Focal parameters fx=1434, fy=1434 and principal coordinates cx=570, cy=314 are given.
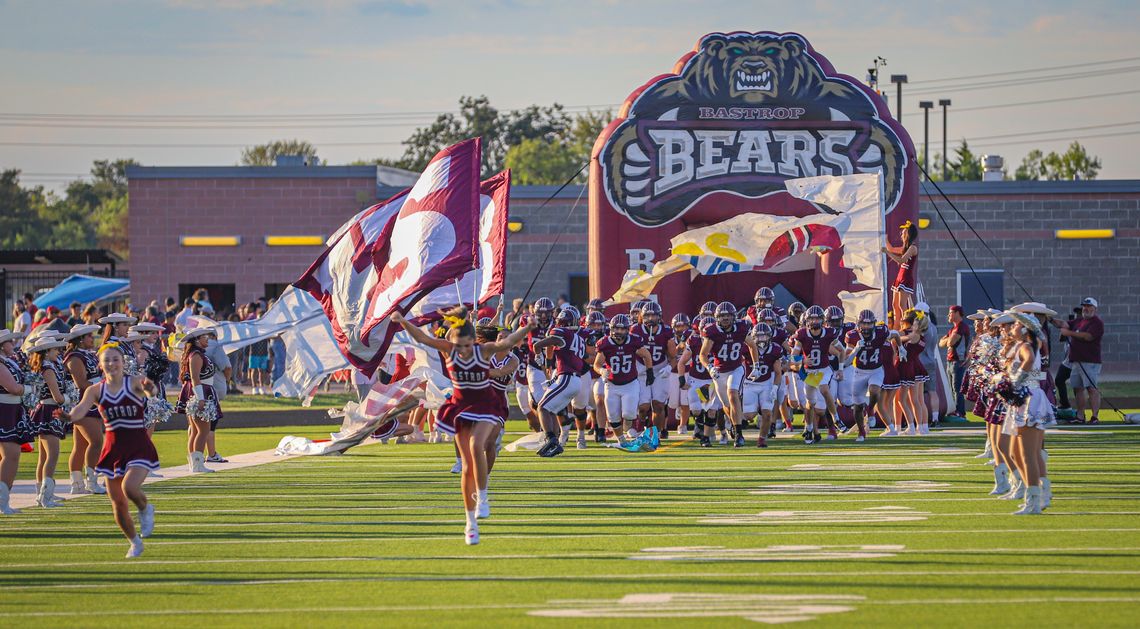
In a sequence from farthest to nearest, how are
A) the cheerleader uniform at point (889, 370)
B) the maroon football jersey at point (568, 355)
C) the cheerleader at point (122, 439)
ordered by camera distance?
1. the cheerleader uniform at point (889, 370)
2. the maroon football jersey at point (568, 355)
3. the cheerleader at point (122, 439)

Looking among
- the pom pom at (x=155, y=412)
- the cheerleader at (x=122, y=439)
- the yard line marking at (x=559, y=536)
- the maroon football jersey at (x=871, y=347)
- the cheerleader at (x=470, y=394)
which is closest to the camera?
the cheerleader at (x=122, y=439)

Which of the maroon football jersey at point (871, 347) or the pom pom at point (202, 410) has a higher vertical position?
the maroon football jersey at point (871, 347)

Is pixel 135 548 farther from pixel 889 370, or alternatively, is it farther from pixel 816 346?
pixel 889 370

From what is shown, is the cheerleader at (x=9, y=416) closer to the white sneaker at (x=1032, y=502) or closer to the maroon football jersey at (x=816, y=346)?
the white sneaker at (x=1032, y=502)

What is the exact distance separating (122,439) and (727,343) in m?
9.52

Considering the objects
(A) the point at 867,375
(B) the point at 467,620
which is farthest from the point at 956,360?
(B) the point at 467,620

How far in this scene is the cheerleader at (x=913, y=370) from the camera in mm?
20094

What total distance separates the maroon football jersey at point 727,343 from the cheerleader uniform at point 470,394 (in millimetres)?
7712

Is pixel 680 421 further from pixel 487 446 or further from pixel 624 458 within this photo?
pixel 487 446

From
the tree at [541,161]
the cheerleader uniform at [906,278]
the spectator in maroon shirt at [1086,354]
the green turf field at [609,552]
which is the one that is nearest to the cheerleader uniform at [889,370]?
the cheerleader uniform at [906,278]

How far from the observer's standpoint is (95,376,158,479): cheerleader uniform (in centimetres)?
1056

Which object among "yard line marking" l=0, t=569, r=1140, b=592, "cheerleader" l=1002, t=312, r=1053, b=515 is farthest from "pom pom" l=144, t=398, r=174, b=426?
"cheerleader" l=1002, t=312, r=1053, b=515

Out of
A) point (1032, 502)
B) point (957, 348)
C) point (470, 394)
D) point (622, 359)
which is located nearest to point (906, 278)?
point (957, 348)

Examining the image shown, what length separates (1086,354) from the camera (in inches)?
830
